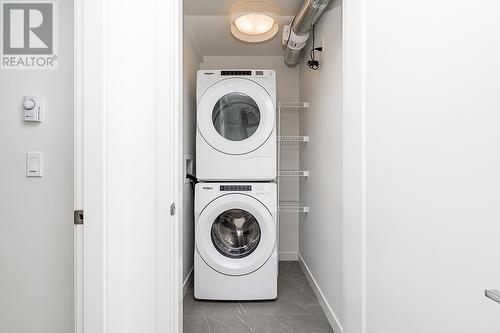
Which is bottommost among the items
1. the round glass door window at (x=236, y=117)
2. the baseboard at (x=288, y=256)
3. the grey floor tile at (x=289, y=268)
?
the grey floor tile at (x=289, y=268)

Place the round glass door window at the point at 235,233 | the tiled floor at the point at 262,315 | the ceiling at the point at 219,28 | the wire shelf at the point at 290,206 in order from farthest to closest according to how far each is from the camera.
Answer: the wire shelf at the point at 290,206, the round glass door window at the point at 235,233, the ceiling at the point at 219,28, the tiled floor at the point at 262,315

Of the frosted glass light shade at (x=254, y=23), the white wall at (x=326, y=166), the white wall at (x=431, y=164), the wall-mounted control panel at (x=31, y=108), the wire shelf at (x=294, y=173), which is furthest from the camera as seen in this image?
the wire shelf at (x=294, y=173)

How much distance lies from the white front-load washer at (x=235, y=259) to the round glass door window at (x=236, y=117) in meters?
0.45

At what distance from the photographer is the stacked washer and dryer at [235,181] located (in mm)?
2291

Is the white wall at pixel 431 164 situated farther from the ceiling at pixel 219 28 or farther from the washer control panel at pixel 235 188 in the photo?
the ceiling at pixel 219 28

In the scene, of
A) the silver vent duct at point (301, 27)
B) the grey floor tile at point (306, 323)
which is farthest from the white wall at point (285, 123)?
the grey floor tile at point (306, 323)

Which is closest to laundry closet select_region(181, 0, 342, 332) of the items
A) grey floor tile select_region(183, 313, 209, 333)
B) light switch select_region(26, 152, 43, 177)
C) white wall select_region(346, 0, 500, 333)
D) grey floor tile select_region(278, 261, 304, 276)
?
grey floor tile select_region(183, 313, 209, 333)

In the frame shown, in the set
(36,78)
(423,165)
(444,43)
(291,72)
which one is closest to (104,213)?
(36,78)

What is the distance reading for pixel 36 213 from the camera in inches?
47.8

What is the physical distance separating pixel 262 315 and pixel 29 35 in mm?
2129

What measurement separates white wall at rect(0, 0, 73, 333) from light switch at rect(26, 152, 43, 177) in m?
0.02

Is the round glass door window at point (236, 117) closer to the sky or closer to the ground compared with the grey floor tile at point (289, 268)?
closer to the sky

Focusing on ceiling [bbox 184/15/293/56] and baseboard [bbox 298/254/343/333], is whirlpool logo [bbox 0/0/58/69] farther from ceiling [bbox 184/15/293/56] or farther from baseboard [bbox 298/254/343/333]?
baseboard [bbox 298/254/343/333]

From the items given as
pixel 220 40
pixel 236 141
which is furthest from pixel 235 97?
pixel 220 40
